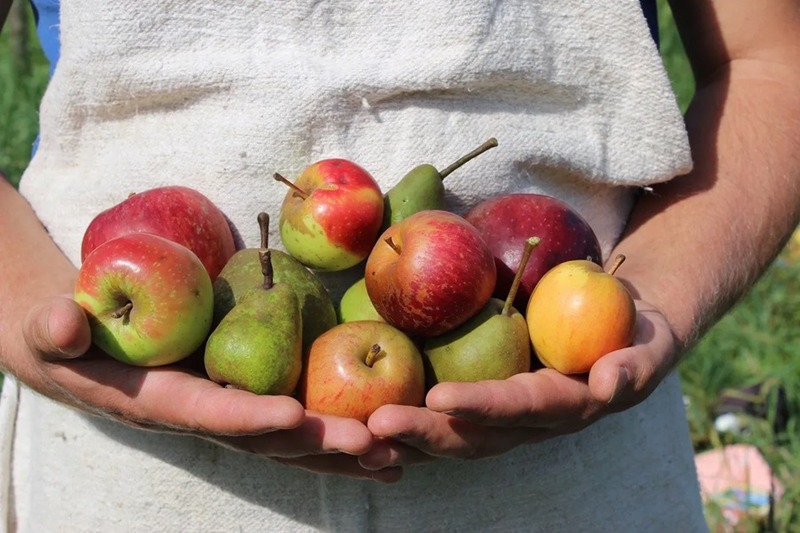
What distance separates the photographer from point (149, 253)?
1.28m

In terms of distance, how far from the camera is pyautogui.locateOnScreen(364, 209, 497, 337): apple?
129 centimetres

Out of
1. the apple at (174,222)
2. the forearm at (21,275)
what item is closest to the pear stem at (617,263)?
the apple at (174,222)

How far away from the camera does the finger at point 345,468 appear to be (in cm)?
122

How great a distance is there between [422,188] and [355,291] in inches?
6.8

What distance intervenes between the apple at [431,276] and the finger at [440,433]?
16 centimetres

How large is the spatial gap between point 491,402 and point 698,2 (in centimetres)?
96

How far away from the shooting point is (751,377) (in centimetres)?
362

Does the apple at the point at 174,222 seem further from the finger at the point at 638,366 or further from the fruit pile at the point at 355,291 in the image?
the finger at the point at 638,366

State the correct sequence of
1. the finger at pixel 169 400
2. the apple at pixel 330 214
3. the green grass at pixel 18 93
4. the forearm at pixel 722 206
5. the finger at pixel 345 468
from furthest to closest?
the green grass at pixel 18 93 → the forearm at pixel 722 206 → the apple at pixel 330 214 → the finger at pixel 345 468 → the finger at pixel 169 400

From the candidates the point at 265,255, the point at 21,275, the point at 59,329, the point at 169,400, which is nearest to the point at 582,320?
the point at 265,255

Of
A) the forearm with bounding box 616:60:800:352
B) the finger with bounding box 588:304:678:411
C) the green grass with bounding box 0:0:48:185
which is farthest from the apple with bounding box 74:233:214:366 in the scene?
the green grass with bounding box 0:0:48:185

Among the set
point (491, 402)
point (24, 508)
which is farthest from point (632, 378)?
point (24, 508)

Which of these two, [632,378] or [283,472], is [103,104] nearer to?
[283,472]

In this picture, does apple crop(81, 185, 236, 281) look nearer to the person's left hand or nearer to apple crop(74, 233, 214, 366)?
apple crop(74, 233, 214, 366)
